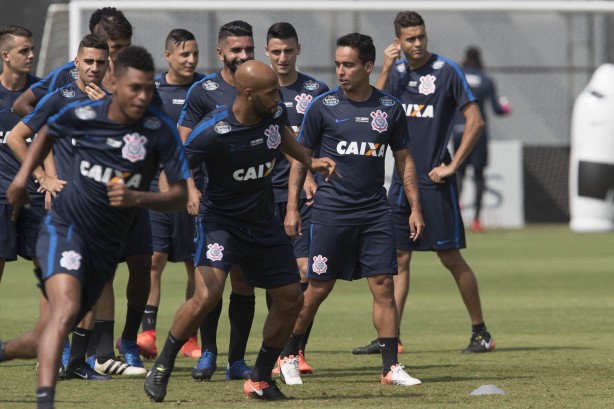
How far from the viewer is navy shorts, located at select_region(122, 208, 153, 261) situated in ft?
31.9

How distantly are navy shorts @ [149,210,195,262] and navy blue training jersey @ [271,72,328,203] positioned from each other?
1.02 meters

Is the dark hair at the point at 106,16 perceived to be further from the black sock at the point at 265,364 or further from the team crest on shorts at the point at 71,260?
the team crest on shorts at the point at 71,260

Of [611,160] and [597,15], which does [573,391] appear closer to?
[611,160]

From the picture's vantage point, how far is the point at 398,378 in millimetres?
9125

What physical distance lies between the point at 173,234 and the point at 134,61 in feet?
12.9

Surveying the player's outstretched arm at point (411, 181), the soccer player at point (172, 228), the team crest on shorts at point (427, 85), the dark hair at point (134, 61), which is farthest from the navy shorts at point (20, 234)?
the team crest on shorts at point (427, 85)

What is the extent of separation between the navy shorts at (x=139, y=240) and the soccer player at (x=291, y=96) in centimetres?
108

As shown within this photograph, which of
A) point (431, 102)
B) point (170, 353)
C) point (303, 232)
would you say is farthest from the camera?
point (431, 102)

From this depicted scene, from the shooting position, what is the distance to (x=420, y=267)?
19.2 metres

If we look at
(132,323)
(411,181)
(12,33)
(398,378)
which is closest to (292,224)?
(411,181)

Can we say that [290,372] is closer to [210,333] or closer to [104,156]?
[210,333]

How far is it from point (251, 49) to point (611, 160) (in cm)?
1545

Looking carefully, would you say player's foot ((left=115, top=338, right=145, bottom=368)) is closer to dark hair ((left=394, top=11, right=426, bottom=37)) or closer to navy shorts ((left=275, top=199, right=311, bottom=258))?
navy shorts ((left=275, top=199, right=311, bottom=258))

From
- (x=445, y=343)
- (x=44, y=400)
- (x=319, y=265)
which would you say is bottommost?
(x=445, y=343)
